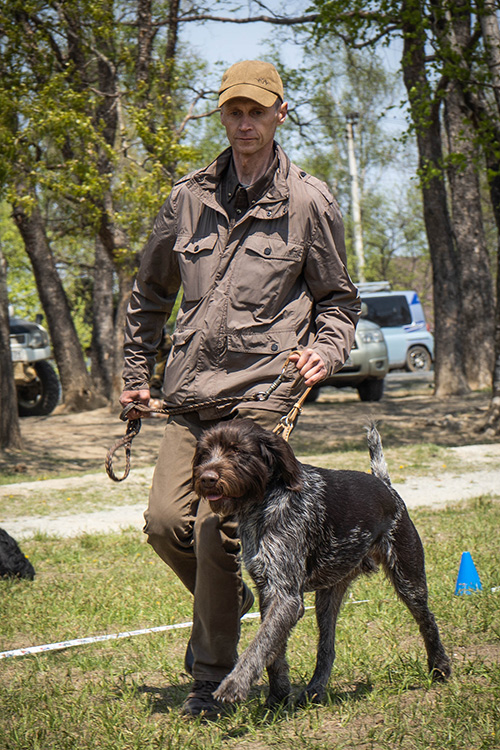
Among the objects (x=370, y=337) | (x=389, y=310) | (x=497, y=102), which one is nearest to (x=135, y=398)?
(x=497, y=102)

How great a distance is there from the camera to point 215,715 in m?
3.67

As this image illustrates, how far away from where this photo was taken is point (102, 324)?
71.8 ft

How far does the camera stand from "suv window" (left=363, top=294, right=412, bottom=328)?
26.2 m

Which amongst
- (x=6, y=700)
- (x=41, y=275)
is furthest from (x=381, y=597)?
(x=41, y=275)

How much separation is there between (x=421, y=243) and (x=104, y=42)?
28808 millimetres

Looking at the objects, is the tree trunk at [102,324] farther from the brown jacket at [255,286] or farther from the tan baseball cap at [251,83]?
the tan baseball cap at [251,83]

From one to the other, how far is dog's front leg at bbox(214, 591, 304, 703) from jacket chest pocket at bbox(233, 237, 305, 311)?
1189 mm

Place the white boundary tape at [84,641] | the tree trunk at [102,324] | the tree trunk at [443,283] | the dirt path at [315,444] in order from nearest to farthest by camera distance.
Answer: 1. the white boundary tape at [84,641]
2. the dirt path at [315,444]
3. the tree trunk at [443,283]
4. the tree trunk at [102,324]

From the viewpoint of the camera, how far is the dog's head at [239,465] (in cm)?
322

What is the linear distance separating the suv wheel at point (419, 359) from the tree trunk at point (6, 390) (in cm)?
1680

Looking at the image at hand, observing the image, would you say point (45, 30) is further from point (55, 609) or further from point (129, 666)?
point (129, 666)

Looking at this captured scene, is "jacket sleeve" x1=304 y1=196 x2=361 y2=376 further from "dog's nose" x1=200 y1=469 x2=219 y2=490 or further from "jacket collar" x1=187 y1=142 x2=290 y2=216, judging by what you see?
"dog's nose" x1=200 y1=469 x2=219 y2=490

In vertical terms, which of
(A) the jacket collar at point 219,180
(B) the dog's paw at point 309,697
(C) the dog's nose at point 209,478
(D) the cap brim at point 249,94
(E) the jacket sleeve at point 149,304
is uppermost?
(D) the cap brim at point 249,94

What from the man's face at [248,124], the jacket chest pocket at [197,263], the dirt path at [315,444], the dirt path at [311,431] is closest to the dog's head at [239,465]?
the jacket chest pocket at [197,263]
